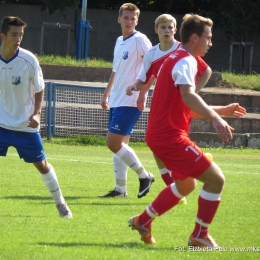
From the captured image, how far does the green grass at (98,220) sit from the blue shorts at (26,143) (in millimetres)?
628

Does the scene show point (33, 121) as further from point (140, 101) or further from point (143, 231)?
point (140, 101)

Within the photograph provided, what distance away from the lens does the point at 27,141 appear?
25.5ft

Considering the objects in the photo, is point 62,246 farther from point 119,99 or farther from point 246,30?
point 246,30

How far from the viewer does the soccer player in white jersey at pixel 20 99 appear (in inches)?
304

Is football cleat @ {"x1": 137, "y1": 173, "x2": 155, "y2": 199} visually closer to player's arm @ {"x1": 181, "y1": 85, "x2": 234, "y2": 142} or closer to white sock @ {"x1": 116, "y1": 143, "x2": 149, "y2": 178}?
white sock @ {"x1": 116, "y1": 143, "x2": 149, "y2": 178}

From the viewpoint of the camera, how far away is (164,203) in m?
6.41

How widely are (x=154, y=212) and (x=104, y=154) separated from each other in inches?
401

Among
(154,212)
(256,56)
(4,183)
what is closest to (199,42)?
(154,212)

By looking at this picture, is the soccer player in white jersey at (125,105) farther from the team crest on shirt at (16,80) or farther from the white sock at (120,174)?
the team crest on shirt at (16,80)

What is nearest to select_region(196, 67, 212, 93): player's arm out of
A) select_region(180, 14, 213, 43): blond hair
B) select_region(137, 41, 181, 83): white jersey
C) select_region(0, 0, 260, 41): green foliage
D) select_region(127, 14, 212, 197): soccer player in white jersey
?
select_region(127, 14, 212, 197): soccer player in white jersey

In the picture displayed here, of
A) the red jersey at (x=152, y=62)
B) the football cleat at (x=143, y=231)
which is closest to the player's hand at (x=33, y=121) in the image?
the red jersey at (x=152, y=62)

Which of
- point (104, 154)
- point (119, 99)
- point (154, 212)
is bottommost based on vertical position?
point (104, 154)

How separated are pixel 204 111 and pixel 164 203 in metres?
0.93

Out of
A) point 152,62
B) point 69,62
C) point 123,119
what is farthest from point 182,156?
point 69,62
